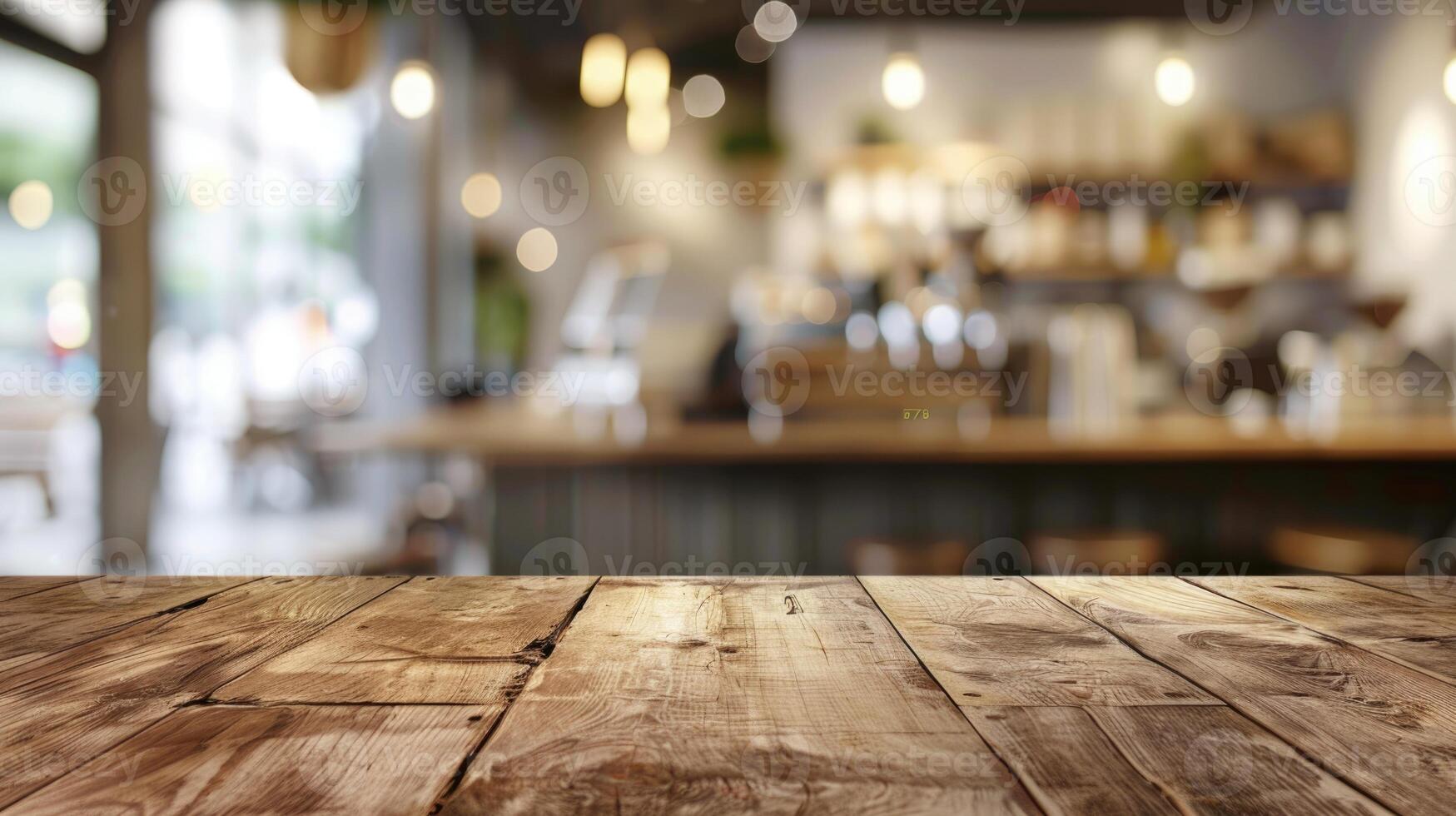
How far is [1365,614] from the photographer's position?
877 millimetres

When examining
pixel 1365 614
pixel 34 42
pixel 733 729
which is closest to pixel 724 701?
pixel 733 729

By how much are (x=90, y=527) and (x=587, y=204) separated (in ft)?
13.5

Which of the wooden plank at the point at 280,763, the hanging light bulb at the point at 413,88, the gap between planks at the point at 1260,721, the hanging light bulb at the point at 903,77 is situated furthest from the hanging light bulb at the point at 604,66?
the wooden plank at the point at 280,763

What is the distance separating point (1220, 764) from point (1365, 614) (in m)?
0.49

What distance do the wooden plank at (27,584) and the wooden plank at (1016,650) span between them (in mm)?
869

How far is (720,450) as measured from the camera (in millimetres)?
2740

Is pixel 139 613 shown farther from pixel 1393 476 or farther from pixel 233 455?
pixel 233 455

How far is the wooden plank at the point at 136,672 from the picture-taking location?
0.54 m

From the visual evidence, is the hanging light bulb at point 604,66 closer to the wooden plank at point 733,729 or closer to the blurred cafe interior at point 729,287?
the blurred cafe interior at point 729,287

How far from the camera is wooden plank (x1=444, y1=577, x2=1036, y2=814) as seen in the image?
0.47 meters

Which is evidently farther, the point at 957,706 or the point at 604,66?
the point at 604,66

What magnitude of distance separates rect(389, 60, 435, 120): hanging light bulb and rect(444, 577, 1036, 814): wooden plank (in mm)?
2643

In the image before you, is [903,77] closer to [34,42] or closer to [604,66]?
[604,66]

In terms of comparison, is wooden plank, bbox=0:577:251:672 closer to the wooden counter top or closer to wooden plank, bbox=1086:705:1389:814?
wooden plank, bbox=1086:705:1389:814
